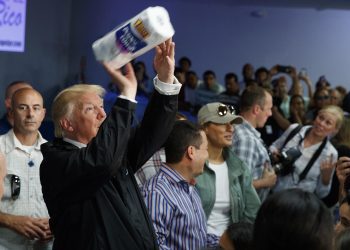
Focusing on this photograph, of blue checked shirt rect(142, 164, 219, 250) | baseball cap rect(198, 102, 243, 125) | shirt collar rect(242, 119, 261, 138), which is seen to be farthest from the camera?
shirt collar rect(242, 119, 261, 138)

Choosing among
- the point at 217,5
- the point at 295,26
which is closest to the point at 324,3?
the point at 295,26

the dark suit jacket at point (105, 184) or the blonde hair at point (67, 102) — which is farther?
the blonde hair at point (67, 102)

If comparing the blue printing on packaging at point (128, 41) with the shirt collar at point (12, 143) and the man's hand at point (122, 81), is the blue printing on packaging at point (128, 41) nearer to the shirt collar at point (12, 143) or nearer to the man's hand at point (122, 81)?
the man's hand at point (122, 81)

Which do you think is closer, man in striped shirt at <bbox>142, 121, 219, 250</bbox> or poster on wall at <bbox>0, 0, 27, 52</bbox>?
man in striped shirt at <bbox>142, 121, 219, 250</bbox>

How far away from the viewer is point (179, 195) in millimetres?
2703

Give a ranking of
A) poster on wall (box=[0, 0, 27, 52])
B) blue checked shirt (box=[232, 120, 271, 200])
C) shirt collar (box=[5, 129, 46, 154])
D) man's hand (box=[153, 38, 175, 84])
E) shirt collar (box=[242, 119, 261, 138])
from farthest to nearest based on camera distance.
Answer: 1. poster on wall (box=[0, 0, 27, 52])
2. shirt collar (box=[242, 119, 261, 138])
3. blue checked shirt (box=[232, 120, 271, 200])
4. shirt collar (box=[5, 129, 46, 154])
5. man's hand (box=[153, 38, 175, 84])

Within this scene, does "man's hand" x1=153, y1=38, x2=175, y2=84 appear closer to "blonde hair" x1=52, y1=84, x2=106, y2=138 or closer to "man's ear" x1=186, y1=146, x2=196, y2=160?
"blonde hair" x1=52, y1=84, x2=106, y2=138

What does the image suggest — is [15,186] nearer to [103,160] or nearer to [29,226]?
[29,226]

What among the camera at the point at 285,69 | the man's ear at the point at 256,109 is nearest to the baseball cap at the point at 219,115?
the man's ear at the point at 256,109

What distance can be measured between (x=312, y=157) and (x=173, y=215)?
206cm

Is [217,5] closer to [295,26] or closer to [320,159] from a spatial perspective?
[295,26]

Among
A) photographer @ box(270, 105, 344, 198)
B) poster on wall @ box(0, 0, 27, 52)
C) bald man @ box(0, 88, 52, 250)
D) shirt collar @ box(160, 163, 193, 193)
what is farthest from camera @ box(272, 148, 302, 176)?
poster on wall @ box(0, 0, 27, 52)

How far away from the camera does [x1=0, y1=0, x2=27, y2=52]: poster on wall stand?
571cm

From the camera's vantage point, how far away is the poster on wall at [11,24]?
18.7 feet
